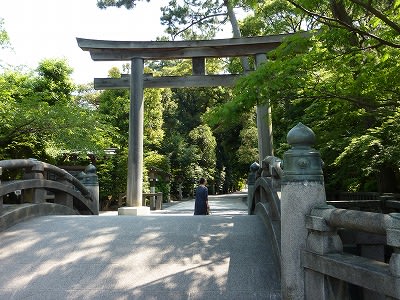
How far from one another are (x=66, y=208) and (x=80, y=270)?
13.0 feet

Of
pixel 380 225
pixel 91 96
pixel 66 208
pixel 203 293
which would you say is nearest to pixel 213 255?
pixel 203 293

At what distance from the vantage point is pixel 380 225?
8.88ft

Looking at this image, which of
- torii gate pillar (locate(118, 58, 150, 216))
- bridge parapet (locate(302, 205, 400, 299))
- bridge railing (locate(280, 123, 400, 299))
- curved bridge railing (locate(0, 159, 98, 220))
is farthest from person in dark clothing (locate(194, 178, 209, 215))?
bridge parapet (locate(302, 205, 400, 299))

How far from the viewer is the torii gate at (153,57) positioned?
1245 cm

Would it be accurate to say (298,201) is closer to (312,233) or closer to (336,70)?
(312,233)

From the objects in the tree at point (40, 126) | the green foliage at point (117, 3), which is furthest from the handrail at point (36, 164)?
the green foliage at point (117, 3)

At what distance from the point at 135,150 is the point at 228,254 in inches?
325

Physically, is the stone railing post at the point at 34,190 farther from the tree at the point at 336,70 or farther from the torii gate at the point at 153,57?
the torii gate at the point at 153,57

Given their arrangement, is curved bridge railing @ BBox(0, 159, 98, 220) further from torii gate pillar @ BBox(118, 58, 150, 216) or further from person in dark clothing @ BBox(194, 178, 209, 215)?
person in dark clothing @ BBox(194, 178, 209, 215)

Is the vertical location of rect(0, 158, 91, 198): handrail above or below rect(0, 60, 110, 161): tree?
below

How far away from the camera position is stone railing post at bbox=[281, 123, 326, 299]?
3.63 meters

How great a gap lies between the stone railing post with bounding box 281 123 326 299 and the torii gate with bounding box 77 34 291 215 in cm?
858

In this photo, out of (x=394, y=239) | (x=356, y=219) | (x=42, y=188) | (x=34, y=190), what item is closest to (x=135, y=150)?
(x=42, y=188)

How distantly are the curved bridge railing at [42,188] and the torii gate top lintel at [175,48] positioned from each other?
5.24 metres
